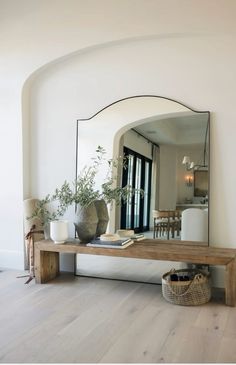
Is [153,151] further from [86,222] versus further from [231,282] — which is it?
[231,282]

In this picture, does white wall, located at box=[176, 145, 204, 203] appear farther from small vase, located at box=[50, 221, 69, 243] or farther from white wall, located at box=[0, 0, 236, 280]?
small vase, located at box=[50, 221, 69, 243]

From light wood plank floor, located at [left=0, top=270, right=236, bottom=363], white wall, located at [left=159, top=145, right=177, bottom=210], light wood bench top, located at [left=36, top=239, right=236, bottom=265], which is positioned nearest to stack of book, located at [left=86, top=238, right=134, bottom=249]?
light wood bench top, located at [left=36, top=239, right=236, bottom=265]

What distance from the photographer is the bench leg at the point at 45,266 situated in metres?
3.59

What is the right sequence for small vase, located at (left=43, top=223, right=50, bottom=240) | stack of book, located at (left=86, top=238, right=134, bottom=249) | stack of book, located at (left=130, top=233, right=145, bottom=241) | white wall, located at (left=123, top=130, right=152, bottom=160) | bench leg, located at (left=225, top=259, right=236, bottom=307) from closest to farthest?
bench leg, located at (left=225, top=259, right=236, bottom=307) < stack of book, located at (left=86, top=238, right=134, bottom=249) < stack of book, located at (left=130, top=233, right=145, bottom=241) < white wall, located at (left=123, top=130, right=152, bottom=160) < small vase, located at (left=43, top=223, right=50, bottom=240)

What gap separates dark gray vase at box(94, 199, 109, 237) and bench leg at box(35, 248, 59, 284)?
0.57 meters

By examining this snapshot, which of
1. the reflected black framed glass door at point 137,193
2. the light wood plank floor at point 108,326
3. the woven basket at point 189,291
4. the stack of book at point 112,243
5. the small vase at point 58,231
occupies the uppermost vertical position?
the reflected black framed glass door at point 137,193

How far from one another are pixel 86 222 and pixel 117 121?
1.13m

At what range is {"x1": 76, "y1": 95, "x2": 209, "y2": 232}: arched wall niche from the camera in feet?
11.9

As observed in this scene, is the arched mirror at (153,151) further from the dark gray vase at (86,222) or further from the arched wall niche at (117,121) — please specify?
the dark gray vase at (86,222)

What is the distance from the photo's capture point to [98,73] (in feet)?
12.8

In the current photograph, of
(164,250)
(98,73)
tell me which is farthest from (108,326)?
(98,73)

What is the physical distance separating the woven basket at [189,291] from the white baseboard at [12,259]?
189 cm

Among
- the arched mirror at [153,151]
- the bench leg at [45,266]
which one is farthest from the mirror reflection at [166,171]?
the bench leg at [45,266]

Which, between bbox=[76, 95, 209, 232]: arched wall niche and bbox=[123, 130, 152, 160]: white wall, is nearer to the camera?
bbox=[76, 95, 209, 232]: arched wall niche
